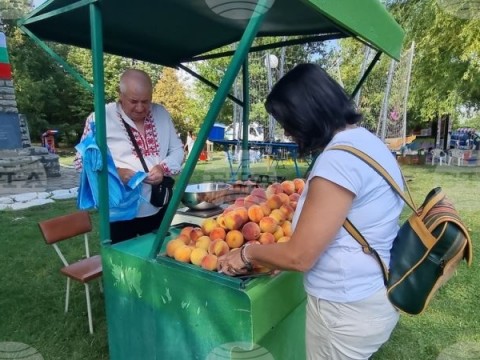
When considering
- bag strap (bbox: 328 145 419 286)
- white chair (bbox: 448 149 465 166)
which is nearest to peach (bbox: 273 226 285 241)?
bag strap (bbox: 328 145 419 286)

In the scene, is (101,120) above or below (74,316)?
above

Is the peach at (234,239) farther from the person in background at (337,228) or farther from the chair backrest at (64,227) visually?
the chair backrest at (64,227)

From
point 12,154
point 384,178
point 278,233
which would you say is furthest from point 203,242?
point 12,154

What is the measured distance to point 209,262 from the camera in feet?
4.44

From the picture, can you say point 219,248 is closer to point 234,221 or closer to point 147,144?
point 234,221

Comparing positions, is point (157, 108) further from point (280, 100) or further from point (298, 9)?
point (280, 100)

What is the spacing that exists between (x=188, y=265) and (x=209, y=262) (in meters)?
0.09

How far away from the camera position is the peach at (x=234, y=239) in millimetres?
1440

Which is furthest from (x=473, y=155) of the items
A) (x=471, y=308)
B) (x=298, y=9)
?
(x=298, y=9)

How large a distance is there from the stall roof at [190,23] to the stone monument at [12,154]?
7.00 meters

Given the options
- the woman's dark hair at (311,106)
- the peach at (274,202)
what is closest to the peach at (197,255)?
the peach at (274,202)

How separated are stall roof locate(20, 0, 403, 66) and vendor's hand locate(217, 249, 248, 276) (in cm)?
83

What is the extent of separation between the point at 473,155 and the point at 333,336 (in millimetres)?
15274

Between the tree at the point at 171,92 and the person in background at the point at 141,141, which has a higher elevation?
the tree at the point at 171,92
